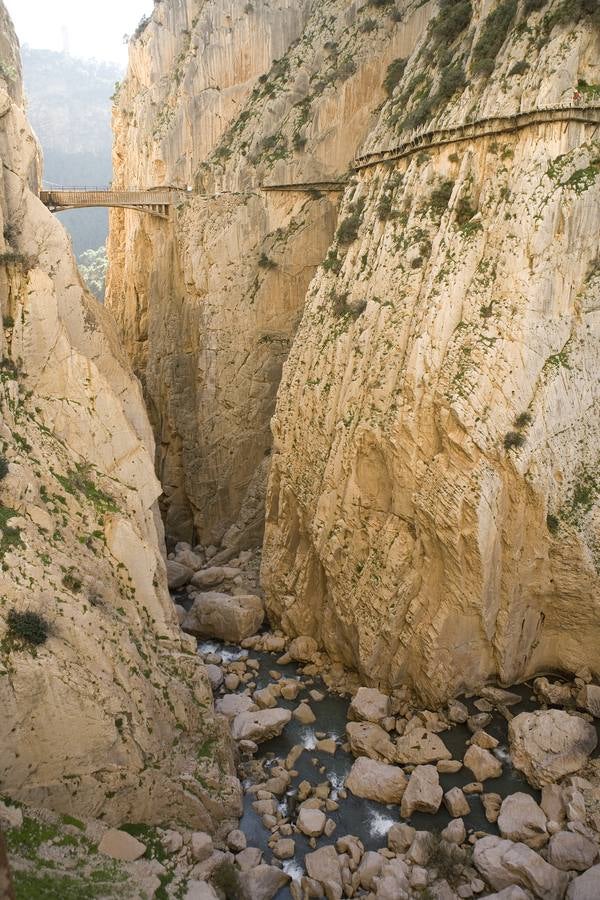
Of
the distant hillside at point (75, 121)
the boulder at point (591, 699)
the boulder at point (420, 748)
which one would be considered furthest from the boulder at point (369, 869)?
the distant hillside at point (75, 121)

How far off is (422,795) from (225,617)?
35.0 feet

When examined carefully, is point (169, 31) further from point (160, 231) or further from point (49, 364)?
point (49, 364)

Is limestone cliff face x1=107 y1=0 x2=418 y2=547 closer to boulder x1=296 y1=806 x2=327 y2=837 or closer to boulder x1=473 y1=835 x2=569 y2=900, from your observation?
boulder x1=296 y1=806 x2=327 y2=837

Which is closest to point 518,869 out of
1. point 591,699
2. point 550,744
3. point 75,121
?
point 550,744

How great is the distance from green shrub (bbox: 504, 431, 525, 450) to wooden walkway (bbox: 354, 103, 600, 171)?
8.97 metres

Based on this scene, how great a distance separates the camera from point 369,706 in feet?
70.3

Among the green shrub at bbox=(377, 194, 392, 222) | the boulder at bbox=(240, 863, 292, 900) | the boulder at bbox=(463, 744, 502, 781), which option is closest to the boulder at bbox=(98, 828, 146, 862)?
the boulder at bbox=(240, 863, 292, 900)

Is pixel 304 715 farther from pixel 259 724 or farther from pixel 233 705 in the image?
pixel 233 705

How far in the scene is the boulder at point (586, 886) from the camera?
14648mm

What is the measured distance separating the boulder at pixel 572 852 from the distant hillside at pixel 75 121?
98.3 m

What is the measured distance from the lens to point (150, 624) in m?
19.2

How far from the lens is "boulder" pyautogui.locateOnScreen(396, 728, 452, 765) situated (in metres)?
19.4

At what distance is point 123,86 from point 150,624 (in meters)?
34.6

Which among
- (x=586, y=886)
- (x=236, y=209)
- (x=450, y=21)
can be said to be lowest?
(x=586, y=886)
